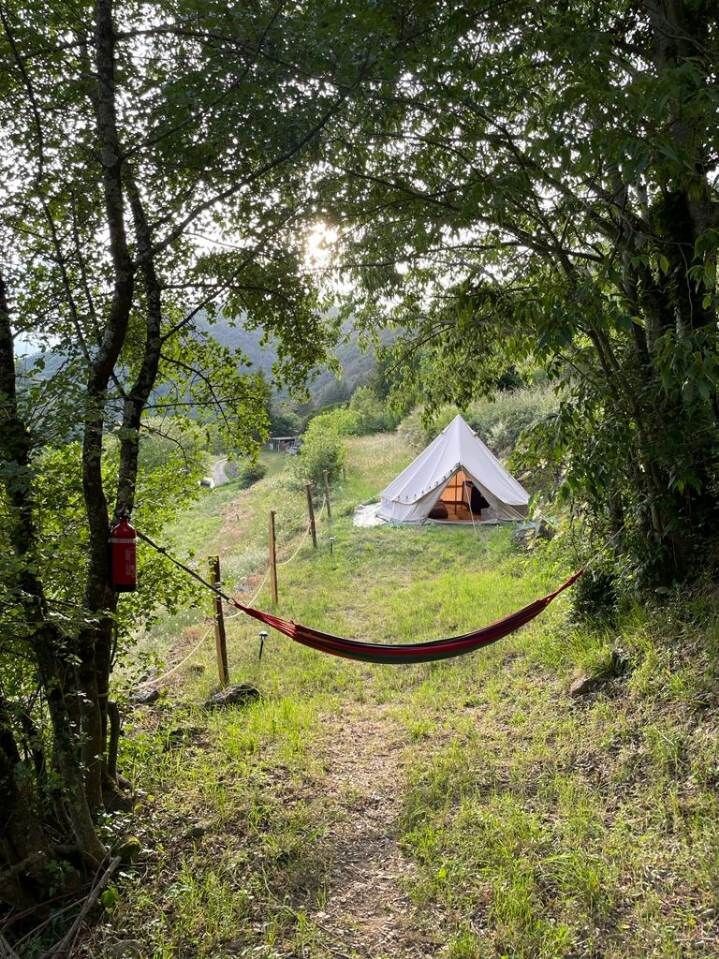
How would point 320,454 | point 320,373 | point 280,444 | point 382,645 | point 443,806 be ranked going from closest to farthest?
point 443,806, point 382,645, point 320,373, point 320,454, point 280,444

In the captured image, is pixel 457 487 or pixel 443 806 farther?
pixel 457 487

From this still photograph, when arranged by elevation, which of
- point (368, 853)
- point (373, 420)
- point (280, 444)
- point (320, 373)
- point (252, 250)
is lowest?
point (368, 853)

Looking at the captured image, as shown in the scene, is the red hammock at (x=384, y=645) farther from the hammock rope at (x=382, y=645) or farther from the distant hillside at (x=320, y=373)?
the distant hillside at (x=320, y=373)

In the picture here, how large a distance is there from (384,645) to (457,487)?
7.45 m

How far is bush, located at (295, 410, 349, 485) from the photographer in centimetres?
1413

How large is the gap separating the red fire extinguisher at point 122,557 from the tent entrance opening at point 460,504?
7.57 metres

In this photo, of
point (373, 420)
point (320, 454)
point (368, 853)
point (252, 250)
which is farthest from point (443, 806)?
point (373, 420)

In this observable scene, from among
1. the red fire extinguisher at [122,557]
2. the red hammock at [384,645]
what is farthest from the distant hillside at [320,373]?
the red hammock at [384,645]

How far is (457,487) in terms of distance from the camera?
1091 centimetres

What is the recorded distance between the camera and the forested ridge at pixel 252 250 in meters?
2.22

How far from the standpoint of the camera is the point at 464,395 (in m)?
4.82

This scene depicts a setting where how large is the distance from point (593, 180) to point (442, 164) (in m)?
0.79

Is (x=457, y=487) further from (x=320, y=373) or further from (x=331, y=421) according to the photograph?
(x=320, y=373)

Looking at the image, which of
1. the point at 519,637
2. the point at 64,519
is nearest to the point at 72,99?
the point at 64,519
